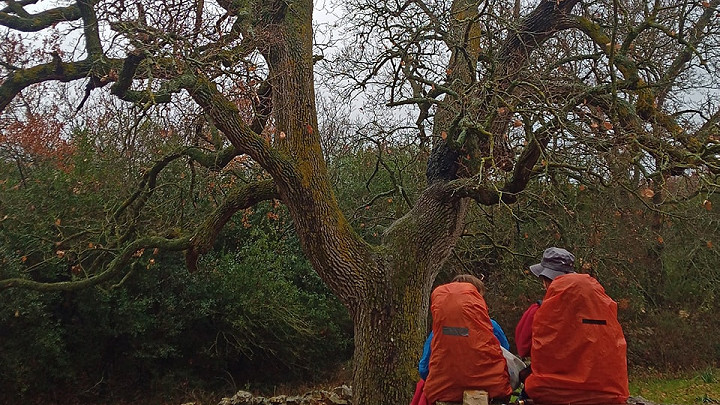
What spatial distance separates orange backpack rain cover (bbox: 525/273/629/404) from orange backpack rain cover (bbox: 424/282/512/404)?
43cm

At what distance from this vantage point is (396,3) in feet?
22.5

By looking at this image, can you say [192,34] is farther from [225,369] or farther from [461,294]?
[225,369]

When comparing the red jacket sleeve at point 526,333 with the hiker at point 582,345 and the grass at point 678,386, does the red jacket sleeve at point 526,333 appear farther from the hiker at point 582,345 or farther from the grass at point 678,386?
the grass at point 678,386

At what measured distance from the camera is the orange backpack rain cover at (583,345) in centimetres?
288

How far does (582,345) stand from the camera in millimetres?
2885

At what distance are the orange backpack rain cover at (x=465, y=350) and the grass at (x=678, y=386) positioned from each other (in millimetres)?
7377

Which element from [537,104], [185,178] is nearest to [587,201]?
[537,104]

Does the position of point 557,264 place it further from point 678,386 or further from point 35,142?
point 35,142

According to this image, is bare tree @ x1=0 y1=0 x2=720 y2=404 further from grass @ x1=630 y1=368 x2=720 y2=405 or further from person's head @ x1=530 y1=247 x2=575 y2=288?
grass @ x1=630 y1=368 x2=720 y2=405

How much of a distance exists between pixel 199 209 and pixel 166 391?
→ 3.70 m

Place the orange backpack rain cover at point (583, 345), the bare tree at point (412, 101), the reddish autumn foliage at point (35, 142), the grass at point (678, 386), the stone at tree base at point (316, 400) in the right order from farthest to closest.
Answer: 1. the grass at point (678, 386)
2. the reddish autumn foliage at point (35, 142)
3. the stone at tree base at point (316, 400)
4. the bare tree at point (412, 101)
5. the orange backpack rain cover at point (583, 345)

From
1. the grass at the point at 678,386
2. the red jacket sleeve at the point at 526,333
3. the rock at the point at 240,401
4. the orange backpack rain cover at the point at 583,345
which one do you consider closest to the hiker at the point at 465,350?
the red jacket sleeve at the point at 526,333

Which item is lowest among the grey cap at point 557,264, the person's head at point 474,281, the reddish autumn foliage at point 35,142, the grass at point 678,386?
the grass at point 678,386

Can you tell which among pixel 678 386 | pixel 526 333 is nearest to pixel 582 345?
pixel 526 333
